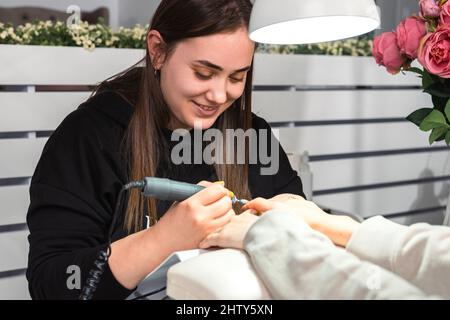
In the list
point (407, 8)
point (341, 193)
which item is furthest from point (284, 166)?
point (407, 8)

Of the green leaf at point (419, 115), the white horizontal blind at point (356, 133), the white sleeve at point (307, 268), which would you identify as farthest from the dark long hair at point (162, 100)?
the white horizontal blind at point (356, 133)

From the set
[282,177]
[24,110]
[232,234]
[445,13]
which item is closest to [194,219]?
[232,234]

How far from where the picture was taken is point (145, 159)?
1.23 m

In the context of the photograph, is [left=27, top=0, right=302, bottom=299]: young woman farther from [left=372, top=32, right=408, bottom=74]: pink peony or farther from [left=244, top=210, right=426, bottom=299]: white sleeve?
[left=372, top=32, right=408, bottom=74]: pink peony

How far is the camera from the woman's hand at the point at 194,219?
84 cm

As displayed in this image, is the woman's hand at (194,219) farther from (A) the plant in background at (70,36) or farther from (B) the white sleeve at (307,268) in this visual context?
(A) the plant in background at (70,36)

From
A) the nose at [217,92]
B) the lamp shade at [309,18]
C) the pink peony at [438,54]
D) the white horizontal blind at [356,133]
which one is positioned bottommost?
the white horizontal blind at [356,133]

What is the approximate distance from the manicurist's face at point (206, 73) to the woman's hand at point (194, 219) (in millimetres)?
323

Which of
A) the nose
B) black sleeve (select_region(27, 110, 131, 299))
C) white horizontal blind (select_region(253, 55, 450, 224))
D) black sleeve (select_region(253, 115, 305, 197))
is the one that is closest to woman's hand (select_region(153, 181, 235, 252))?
black sleeve (select_region(27, 110, 131, 299))

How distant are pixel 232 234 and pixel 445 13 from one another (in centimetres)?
81
